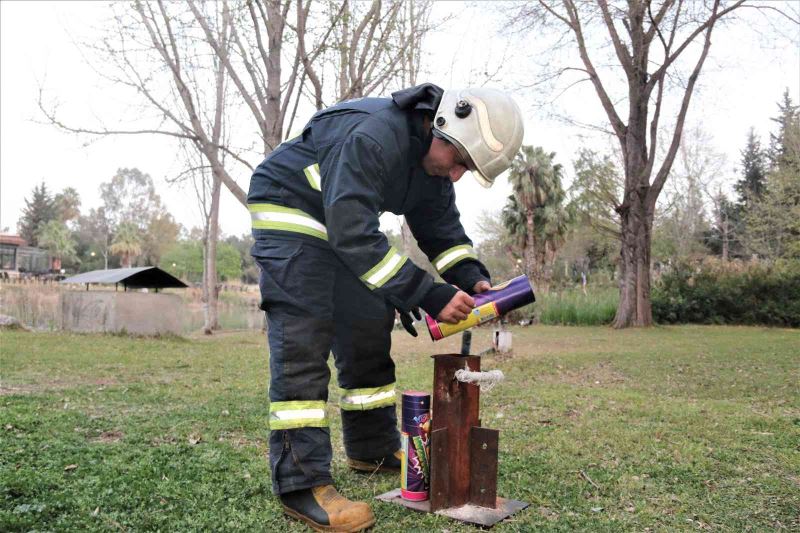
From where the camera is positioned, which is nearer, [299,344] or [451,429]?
[299,344]

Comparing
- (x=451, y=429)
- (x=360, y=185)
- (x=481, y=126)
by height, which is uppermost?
(x=481, y=126)

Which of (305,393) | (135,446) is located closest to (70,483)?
(135,446)

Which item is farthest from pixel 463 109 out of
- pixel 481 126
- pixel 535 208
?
pixel 535 208

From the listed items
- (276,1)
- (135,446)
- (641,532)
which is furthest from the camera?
(276,1)

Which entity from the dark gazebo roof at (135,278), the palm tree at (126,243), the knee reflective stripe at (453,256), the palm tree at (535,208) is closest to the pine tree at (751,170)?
the palm tree at (535,208)

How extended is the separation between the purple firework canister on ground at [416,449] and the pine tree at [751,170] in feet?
151

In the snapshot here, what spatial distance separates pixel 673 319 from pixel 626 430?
1673cm

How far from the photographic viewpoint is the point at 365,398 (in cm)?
343

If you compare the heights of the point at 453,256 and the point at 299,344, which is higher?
the point at 453,256

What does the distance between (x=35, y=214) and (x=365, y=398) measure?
283 feet

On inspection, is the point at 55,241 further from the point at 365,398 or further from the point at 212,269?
the point at 365,398

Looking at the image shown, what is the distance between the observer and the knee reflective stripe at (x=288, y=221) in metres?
2.97

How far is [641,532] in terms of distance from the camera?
9.07 feet

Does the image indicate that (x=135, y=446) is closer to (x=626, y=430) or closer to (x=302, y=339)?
(x=302, y=339)
